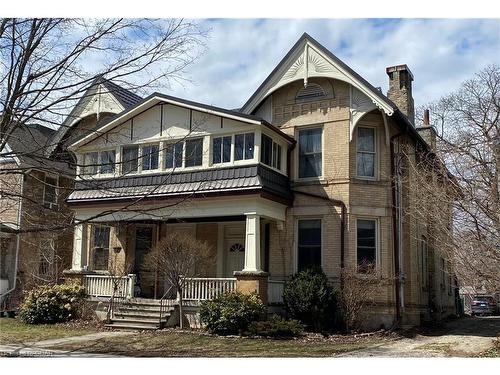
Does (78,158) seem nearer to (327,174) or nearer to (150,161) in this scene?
(150,161)

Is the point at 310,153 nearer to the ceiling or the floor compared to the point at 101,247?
nearer to the ceiling

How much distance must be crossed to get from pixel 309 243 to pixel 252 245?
2919 mm

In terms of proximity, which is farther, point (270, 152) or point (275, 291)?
point (270, 152)

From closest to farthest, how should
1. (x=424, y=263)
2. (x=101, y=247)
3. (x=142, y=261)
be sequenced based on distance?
(x=142, y=261) → (x=101, y=247) → (x=424, y=263)

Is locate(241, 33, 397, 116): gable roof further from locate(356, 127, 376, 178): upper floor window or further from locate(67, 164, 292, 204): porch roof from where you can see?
locate(67, 164, 292, 204): porch roof

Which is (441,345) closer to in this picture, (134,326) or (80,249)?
(134,326)

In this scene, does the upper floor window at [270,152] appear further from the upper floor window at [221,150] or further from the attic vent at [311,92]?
the attic vent at [311,92]

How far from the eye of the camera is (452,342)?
635 inches

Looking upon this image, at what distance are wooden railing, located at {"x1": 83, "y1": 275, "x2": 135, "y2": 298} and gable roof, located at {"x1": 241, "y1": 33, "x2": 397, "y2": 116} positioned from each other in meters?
7.39

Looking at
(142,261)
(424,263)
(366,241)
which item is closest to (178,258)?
(142,261)

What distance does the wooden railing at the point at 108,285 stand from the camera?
19.6 m

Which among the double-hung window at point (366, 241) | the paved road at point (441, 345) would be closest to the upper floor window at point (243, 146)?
the double-hung window at point (366, 241)

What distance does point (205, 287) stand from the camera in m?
18.5

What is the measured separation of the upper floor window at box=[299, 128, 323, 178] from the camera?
20.4 m
